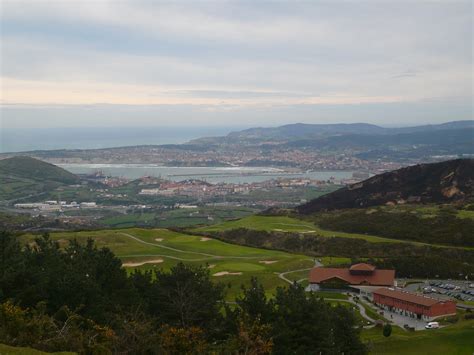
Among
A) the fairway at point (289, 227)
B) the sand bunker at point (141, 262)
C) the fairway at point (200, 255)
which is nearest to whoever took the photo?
the fairway at point (200, 255)

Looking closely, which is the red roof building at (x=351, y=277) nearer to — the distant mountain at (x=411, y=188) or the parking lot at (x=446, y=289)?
the parking lot at (x=446, y=289)

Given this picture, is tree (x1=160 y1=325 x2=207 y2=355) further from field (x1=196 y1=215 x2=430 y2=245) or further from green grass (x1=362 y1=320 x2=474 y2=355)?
field (x1=196 y1=215 x2=430 y2=245)

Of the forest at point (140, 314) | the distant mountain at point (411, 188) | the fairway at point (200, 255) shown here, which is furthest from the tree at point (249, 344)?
the distant mountain at point (411, 188)

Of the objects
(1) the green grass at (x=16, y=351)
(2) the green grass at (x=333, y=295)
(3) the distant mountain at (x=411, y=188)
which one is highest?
(1) the green grass at (x=16, y=351)

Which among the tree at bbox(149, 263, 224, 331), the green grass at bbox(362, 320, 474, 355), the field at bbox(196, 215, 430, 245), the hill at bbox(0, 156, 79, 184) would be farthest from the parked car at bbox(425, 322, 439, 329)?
the hill at bbox(0, 156, 79, 184)

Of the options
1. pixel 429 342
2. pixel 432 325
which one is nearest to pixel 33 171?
Answer: pixel 432 325

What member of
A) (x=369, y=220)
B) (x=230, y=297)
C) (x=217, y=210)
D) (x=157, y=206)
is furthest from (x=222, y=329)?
(x=157, y=206)
